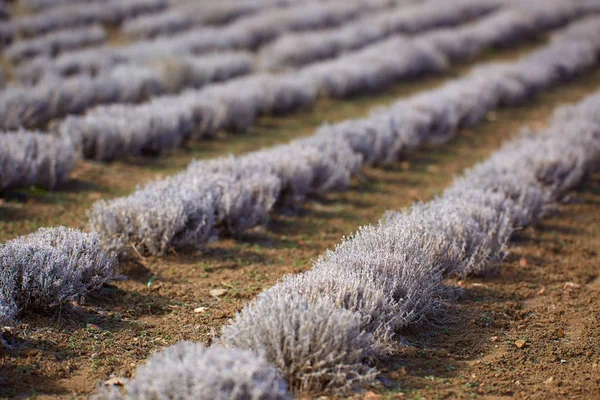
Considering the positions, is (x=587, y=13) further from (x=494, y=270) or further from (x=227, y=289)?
(x=227, y=289)

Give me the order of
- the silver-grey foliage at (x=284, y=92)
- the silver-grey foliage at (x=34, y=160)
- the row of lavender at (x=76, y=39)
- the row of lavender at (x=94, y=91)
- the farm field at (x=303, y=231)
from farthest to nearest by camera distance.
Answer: the row of lavender at (x=76, y=39) < the row of lavender at (x=94, y=91) < the silver-grey foliage at (x=284, y=92) < the silver-grey foliage at (x=34, y=160) < the farm field at (x=303, y=231)

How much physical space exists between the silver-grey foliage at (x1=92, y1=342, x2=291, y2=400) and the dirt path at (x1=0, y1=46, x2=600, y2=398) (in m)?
0.59

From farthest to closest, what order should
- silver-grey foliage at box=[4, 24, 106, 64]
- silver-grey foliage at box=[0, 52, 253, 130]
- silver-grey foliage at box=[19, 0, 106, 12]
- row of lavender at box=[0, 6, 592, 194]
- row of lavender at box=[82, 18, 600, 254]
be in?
silver-grey foliage at box=[19, 0, 106, 12] < silver-grey foliage at box=[4, 24, 106, 64] < silver-grey foliage at box=[0, 52, 253, 130] < row of lavender at box=[0, 6, 592, 194] < row of lavender at box=[82, 18, 600, 254]

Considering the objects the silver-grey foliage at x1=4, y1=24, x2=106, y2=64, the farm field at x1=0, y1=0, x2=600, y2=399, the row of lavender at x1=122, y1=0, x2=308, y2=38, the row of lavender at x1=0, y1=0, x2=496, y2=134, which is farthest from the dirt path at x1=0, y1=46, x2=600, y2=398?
the row of lavender at x1=122, y1=0, x2=308, y2=38

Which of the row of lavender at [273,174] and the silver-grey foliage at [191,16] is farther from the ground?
the silver-grey foliage at [191,16]

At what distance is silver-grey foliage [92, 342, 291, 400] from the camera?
2482 millimetres

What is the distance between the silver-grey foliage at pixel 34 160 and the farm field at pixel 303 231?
1.0 inches

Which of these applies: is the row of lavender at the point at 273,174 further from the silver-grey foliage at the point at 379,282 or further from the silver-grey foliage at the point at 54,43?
the silver-grey foliage at the point at 54,43

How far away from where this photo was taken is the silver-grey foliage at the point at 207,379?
8.14ft

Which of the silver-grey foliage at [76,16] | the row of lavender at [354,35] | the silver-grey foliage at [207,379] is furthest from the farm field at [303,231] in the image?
the silver-grey foliage at [76,16]

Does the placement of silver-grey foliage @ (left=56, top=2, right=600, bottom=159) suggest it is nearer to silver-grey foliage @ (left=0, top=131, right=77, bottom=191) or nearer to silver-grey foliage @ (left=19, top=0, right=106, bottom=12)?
silver-grey foliage @ (left=0, top=131, right=77, bottom=191)

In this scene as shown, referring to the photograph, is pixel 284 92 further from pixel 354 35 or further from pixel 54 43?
pixel 54 43

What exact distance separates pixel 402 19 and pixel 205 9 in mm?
5304

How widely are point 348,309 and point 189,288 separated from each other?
1.38 metres
